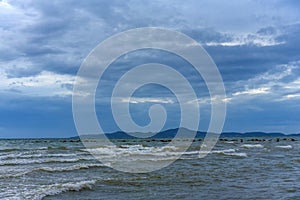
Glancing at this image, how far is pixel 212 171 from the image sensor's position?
22125 mm

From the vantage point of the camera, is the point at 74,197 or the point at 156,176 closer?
the point at 74,197

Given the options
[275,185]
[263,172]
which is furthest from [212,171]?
[275,185]

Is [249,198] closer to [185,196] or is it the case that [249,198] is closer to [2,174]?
[185,196]

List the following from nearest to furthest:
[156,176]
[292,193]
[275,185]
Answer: [292,193] → [275,185] → [156,176]

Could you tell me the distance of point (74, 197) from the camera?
14.1 meters

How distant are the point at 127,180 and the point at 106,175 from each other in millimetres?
2502

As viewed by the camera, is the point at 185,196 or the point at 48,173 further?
the point at 48,173

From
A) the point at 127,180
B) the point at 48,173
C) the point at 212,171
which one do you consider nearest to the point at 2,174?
the point at 48,173

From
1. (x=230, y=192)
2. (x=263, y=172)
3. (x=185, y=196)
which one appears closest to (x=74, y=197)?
(x=185, y=196)

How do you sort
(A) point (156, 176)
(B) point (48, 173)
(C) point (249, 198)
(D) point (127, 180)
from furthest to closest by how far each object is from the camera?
(B) point (48, 173) < (A) point (156, 176) < (D) point (127, 180) < (C) point (249, 198)

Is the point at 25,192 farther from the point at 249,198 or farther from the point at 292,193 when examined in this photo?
the point at 292,193

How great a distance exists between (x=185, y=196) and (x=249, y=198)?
2.26m

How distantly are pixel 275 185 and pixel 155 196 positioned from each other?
558cm

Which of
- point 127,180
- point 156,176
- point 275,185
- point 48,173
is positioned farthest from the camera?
point 48,173
